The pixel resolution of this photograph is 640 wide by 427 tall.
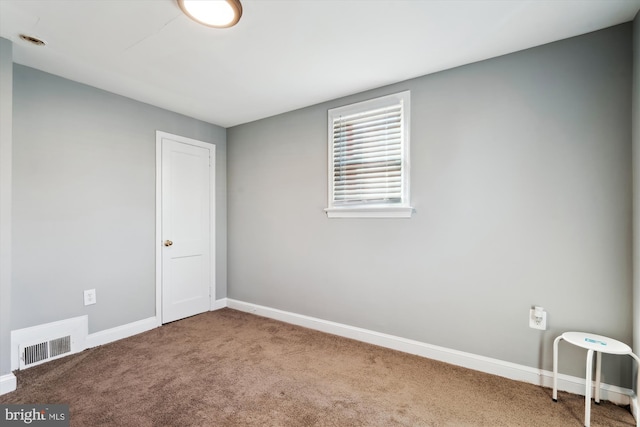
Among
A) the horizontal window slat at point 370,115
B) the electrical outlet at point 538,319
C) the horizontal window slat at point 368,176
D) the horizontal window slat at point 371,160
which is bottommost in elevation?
the electrical outlet at point 538,319

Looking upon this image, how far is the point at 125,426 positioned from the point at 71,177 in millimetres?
2172

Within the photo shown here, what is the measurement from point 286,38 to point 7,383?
3094 millimetres

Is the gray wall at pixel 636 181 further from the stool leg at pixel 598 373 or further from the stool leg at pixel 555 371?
the stool leg at pixel 555 371

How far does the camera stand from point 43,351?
2.48m

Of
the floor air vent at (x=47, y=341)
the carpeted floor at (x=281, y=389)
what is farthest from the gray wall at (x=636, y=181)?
the floor air vent at (x=47, y=341)

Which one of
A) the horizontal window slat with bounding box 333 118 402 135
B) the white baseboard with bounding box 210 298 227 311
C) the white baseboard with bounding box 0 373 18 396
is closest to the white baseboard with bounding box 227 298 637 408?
the white baseboard with bounding box 210 298 227 311

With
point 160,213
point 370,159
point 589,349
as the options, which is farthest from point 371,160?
point 160,213

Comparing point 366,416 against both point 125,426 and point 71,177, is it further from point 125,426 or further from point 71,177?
point 71,177

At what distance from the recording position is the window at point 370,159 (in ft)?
8.84

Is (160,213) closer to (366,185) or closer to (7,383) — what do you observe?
(7,383)

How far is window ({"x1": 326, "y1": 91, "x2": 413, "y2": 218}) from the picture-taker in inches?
106

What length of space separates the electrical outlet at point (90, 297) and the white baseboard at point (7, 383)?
763mm

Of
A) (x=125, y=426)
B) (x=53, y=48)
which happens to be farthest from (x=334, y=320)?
(x=53, y=48)

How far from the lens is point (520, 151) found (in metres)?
2.20
